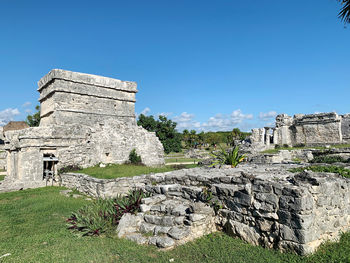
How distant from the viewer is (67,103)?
753 inches

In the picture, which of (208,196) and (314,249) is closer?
(314,249)

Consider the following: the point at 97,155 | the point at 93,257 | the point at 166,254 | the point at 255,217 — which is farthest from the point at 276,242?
the point at 97,155

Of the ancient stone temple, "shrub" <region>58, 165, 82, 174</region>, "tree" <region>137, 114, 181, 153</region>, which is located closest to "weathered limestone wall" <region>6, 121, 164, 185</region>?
the ancient stone temple

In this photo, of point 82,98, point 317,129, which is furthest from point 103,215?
point 317,129

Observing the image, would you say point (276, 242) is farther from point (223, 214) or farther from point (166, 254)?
point (166, 254)

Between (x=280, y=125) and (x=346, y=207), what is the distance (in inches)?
778

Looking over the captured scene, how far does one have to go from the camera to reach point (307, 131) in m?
22.6

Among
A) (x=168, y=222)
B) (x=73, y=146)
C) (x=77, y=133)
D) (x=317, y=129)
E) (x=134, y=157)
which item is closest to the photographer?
(x=168, y=222)

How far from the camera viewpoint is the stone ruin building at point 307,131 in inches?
818

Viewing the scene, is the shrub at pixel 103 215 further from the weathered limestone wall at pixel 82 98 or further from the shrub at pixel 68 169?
the weathered limestone wall at pixel 82 98

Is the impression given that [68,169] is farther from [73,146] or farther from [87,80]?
[87,80]

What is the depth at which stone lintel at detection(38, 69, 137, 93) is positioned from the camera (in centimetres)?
1876

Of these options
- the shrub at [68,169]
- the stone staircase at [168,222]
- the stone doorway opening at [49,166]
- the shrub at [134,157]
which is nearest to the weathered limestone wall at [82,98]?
the stone doorway opening at [49,166]

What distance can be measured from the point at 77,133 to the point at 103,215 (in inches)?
452
